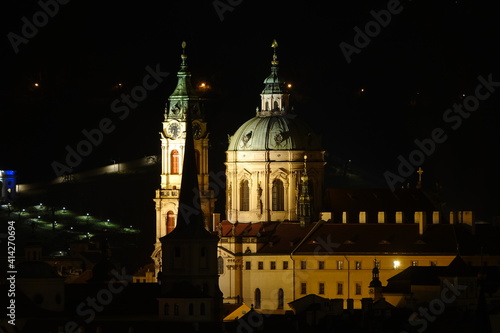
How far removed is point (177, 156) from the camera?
17100 cm

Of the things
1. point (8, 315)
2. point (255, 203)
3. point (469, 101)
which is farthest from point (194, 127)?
point (8, 315)

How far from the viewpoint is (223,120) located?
189750 millimetres

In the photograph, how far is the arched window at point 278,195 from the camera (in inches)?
6713

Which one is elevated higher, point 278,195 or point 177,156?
point 177,156

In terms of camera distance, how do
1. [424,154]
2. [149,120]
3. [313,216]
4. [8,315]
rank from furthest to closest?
[149,120], [424,154], [313,216], [8,315]

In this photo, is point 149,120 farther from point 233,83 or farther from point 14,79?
point 14,79

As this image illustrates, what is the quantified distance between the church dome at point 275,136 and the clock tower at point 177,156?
2224 millimetres

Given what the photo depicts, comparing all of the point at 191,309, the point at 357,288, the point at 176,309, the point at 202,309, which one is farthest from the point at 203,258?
the point at 357,288

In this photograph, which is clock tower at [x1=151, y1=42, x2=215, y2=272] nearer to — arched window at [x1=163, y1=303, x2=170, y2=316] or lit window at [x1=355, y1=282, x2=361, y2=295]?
lit window at [x1=355, y1=282, x2=361, y2=295]

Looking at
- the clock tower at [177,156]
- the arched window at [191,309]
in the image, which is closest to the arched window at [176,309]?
the arched window at [191,309]

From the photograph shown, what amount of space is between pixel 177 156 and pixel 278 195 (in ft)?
20.1

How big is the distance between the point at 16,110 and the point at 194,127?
586 inches

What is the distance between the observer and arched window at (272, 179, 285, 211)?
17050 cm

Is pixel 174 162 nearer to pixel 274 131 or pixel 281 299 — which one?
pixel 274 131
